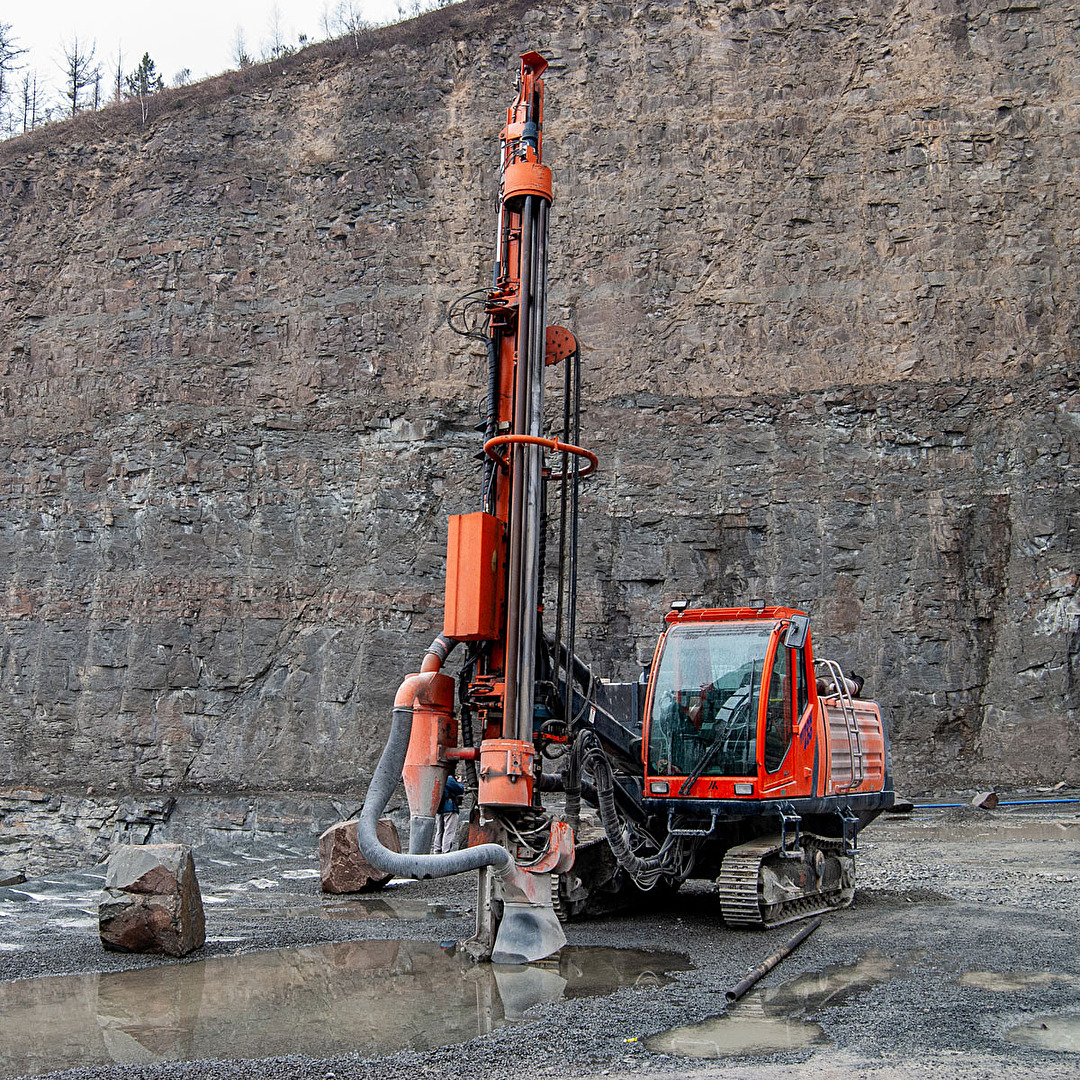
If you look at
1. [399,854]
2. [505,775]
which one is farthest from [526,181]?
[399,854]

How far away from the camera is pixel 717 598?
63.8ft

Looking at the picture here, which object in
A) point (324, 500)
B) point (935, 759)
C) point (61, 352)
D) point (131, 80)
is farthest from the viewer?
point (131, 80)

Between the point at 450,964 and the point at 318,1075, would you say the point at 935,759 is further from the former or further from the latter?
the point at 318,1075

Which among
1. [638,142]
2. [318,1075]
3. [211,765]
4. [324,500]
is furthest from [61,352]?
[318,1075]

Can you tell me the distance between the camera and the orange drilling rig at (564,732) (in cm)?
726

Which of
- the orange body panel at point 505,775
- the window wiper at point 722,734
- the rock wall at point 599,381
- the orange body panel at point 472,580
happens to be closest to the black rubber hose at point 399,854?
the orange body panel at point 505,775

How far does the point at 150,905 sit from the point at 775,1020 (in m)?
4.31

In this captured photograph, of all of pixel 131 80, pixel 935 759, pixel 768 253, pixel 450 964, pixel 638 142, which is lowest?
pixel 450 964

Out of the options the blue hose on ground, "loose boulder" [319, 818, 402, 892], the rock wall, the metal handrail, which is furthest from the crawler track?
the rock wall

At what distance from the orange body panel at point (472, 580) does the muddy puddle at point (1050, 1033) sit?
3.82 meters

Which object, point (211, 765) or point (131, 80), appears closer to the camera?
point (211, 765)

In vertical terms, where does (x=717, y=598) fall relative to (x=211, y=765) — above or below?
above

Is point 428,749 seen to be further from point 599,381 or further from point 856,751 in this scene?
point 599,381

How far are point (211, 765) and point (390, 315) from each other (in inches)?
363
